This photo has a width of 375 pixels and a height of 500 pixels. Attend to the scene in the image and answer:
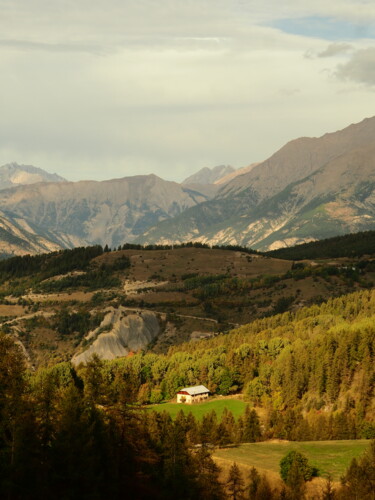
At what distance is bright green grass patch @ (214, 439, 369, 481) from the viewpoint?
89625mm

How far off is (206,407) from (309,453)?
46124 millimetres

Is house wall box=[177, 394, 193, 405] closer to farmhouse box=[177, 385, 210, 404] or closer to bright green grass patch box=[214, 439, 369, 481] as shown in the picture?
farmhouse box=[177, 385, 210, 404]

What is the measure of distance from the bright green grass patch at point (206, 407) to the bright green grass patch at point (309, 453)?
88.7 feet

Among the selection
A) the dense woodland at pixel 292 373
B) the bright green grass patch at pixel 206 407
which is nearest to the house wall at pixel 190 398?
the bright green grass patch at pixel 206 407

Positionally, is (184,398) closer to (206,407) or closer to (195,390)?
(195,390)

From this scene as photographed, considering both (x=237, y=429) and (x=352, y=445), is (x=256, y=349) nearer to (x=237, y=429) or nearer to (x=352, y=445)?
(x=237, y=429)

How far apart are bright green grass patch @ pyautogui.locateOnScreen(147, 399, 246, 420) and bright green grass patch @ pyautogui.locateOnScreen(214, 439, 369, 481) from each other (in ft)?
88.7

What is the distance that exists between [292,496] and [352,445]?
20706 mm

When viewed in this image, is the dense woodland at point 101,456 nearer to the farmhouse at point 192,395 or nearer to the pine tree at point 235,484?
the pine tree at point 235,484

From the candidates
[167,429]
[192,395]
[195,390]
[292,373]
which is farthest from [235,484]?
[195,390]

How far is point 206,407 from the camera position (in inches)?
5536

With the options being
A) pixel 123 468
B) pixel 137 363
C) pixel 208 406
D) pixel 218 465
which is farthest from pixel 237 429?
pixel 137 363

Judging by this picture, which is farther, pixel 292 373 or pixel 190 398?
pixel 190 398

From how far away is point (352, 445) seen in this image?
99625 mm
